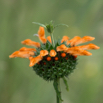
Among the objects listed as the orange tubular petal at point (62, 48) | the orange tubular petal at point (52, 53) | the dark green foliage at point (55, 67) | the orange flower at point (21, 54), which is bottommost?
the dark green foliage at point (55, 67)

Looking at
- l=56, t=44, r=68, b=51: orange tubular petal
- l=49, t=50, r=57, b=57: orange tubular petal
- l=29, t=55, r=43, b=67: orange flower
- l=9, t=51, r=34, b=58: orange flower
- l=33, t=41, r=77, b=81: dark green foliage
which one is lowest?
l=33, t=41, r=77, b=81: dark green foliage

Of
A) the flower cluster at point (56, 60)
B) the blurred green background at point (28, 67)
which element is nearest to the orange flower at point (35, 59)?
the flower cluster at point (56, 60)

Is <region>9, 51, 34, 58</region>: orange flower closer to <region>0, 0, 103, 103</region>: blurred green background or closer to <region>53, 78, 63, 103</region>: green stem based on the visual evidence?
<region>53, 78, 63, 103</region>: green stem

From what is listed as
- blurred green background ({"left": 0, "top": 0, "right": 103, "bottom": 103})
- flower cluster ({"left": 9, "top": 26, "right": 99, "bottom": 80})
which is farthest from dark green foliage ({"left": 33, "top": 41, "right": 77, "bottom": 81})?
blurred green background ({"left": 0, "top": 0, "right": 103, "bottom": 103})

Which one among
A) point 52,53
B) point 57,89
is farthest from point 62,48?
point 57,89

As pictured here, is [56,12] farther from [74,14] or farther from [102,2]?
[102,2]

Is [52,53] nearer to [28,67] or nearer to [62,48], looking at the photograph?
[62,48]

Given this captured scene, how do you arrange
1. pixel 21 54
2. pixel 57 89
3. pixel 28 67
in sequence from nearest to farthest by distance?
pixel 57 89 → pixel 21 54 → pixel 28 67

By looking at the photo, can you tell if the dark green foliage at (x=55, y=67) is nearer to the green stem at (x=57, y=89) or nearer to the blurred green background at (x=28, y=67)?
the green stem at (x=57, y=89)

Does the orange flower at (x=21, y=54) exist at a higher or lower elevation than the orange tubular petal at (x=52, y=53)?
higher
